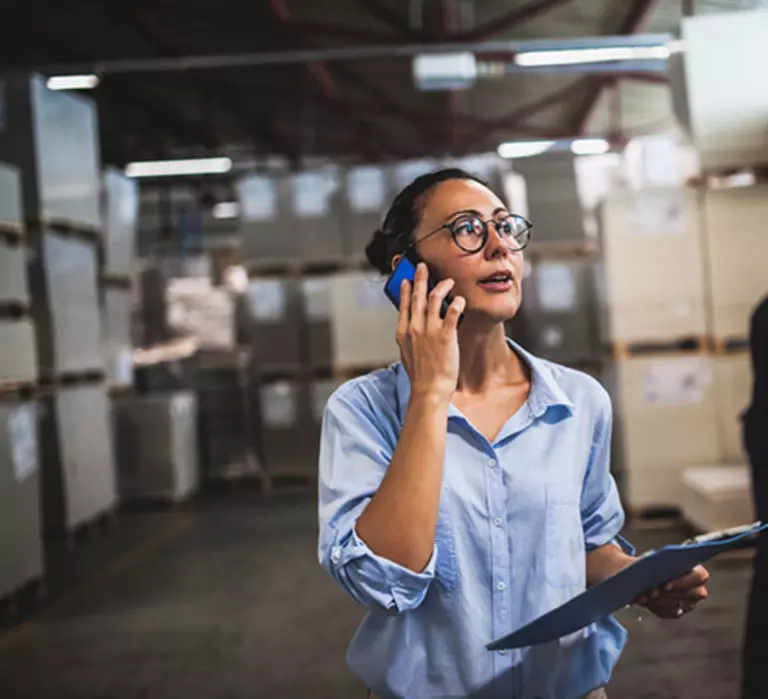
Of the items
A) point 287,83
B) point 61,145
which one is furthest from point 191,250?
point 61,145

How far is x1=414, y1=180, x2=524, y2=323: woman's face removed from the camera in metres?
1.42

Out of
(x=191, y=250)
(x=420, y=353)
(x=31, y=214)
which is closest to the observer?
(x=420, y=353)

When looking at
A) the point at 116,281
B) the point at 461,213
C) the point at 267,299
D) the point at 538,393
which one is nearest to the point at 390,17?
the point at 267,299

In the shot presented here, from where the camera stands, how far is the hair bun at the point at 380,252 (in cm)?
159

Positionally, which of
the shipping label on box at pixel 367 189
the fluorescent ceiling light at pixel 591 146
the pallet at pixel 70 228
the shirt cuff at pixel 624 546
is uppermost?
the fluorescent ceiling light at pixel 591 146

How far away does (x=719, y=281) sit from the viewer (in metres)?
5.62

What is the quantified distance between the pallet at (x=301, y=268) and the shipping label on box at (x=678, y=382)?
2.74 metres

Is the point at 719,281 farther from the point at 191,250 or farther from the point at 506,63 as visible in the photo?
the point at 191,250

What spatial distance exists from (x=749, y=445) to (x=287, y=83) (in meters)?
10.2

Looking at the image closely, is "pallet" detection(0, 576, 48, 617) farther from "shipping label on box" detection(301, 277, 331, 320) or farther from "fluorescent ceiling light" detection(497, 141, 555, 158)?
"fluorescent ceiling light" detection(497, 141, 555, 158)

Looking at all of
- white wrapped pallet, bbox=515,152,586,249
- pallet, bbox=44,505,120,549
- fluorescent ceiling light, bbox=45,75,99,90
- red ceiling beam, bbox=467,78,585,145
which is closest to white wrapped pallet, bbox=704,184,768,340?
white wrapped pallet, bbox=515,152,586,249

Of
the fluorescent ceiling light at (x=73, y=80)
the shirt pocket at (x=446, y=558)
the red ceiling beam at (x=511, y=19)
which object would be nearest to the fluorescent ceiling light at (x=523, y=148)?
the red ceiling beam at (x=511, y=19)

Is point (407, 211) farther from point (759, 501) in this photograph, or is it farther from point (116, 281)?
point (116, 281)

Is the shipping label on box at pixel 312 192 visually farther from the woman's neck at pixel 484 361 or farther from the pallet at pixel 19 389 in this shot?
the woman's neck at pixel 484 361
